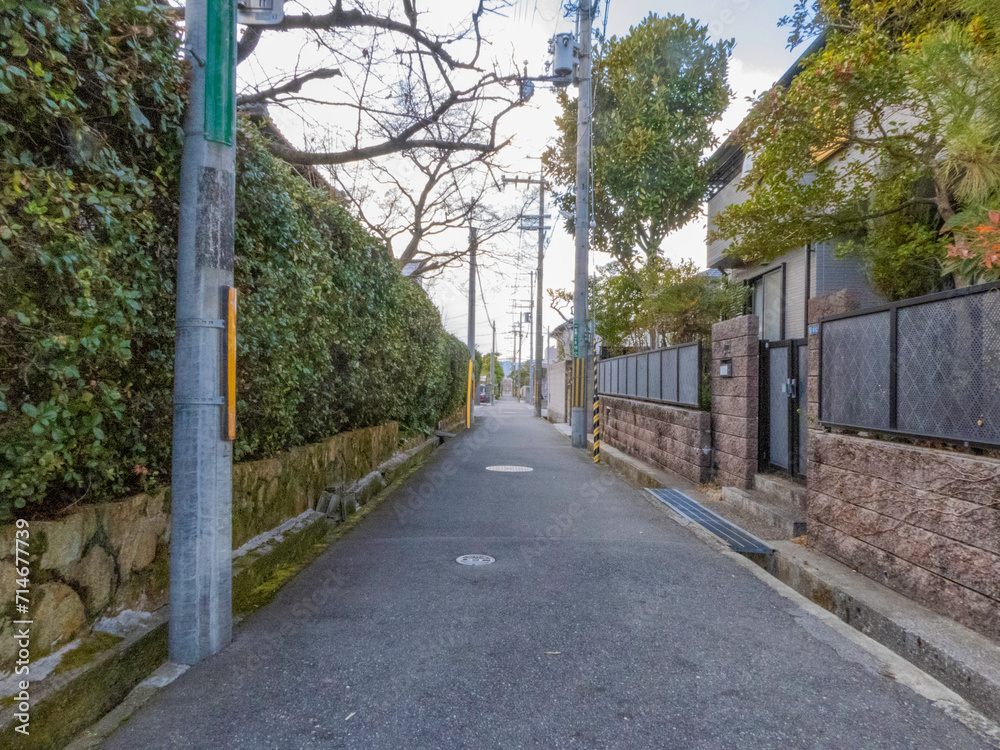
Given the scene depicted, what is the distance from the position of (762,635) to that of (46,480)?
12.2 ft

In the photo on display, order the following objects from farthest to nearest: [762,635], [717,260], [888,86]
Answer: [717,260] < [888,86] < [762,635]

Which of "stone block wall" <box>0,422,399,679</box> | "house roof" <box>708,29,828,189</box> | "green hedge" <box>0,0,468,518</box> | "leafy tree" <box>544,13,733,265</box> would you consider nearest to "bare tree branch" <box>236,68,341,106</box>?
"green hedge" <box>0,0,468,518</box>

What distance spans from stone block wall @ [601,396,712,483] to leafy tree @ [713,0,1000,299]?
8.26ft

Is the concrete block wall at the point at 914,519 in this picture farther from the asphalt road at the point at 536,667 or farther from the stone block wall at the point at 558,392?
the stone block wall at the point at 558,392

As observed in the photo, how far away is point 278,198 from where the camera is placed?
430cm

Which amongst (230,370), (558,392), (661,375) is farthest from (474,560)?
(558,392)

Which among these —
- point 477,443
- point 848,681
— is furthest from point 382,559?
point 477,443

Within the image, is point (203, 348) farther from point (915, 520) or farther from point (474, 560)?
point (915, 520)

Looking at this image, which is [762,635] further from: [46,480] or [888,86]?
[888,86]

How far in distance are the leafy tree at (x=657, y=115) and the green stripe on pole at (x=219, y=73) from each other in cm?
1425

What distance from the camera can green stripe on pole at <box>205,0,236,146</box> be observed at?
312cm

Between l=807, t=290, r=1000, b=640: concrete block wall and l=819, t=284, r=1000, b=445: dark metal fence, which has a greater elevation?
l=819, t=284, r=1000, b=445: dark metal fence

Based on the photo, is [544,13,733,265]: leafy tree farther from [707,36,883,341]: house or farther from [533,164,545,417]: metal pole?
[533,164,545,417]: metal pole

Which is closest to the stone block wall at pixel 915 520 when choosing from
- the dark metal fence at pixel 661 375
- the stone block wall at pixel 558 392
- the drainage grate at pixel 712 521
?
the drainage grate at pixel 712 521
